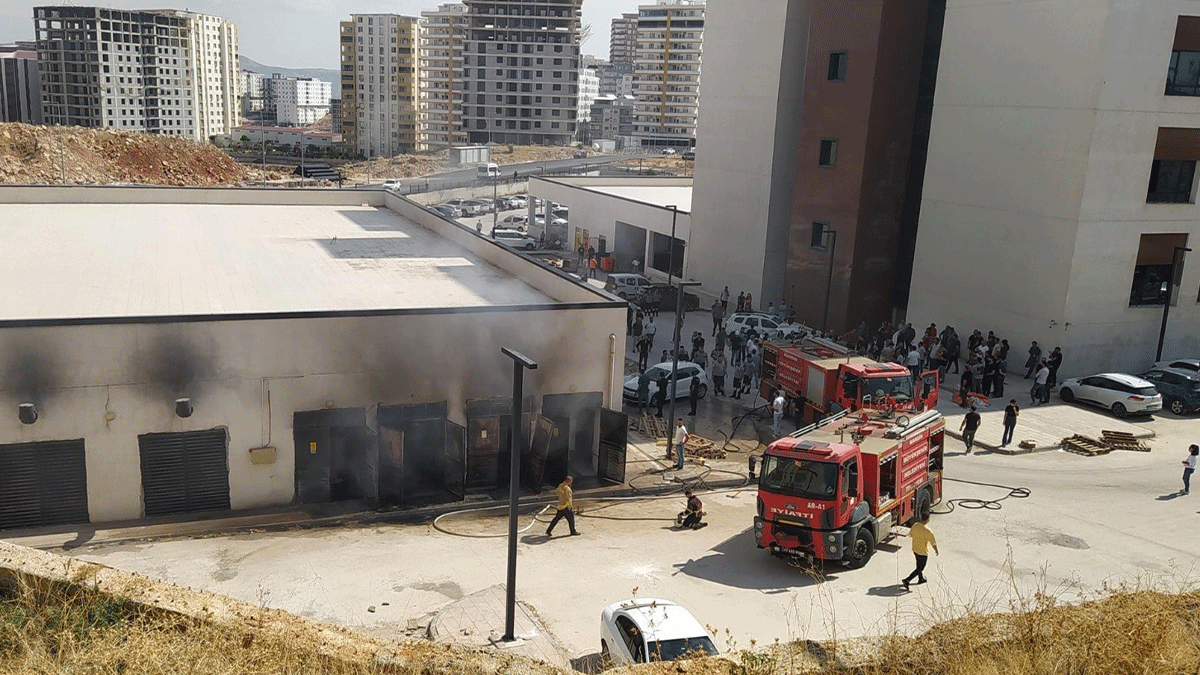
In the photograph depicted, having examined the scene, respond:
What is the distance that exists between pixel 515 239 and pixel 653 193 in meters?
8.36

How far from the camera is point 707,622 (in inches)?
530

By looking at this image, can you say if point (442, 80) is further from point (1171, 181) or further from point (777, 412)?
point (777, 412)

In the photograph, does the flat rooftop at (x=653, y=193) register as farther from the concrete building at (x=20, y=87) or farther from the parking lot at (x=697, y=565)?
the concrete building at (x=20, y=87)

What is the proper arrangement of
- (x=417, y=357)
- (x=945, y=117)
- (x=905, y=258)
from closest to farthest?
(x=417, y=357)
(x=945, y=117)
(x=905, y=258)

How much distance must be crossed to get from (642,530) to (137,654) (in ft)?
33.7

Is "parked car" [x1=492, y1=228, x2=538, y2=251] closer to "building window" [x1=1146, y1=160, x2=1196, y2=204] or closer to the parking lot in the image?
"building window" [x1=1146, y1=160, x2=1196, y2=204]

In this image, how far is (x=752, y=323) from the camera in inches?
1292

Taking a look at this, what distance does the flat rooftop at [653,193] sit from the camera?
169 feet

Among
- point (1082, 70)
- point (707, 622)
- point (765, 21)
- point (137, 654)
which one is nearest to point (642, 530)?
point (707, 622)

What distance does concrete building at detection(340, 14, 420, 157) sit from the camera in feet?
458

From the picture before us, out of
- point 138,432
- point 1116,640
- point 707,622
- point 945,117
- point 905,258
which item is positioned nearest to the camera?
point 1116,640

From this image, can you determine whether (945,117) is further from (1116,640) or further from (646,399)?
(1116,640)

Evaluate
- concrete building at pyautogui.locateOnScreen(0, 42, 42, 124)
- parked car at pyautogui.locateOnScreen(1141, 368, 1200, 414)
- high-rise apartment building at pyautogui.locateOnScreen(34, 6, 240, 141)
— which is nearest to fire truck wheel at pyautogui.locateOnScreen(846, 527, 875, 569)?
parked car at pyautogui.locateOnScreen(1141, 368, 1200, 414)

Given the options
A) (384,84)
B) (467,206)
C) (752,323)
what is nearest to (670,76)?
(384,84)
